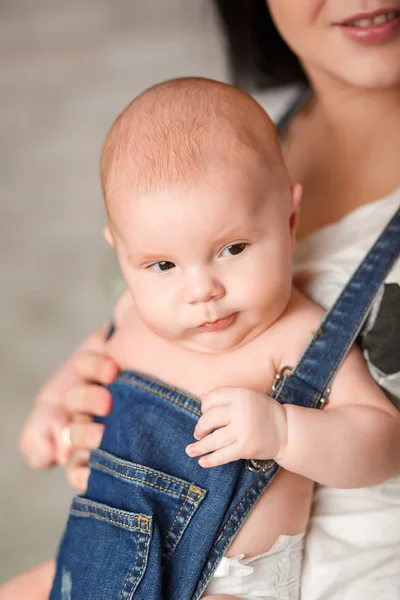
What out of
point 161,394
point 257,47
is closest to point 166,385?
point 161,394

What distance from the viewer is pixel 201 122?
785 millimetres

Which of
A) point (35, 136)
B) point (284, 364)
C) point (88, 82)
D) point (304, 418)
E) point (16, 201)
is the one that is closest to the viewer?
point (304, 418)

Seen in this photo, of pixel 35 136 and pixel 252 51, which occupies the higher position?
pixel 252 51

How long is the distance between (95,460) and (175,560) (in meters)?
0.17

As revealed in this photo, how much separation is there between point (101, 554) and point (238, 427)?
239mm

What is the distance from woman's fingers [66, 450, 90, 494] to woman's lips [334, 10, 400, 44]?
2.24 ft

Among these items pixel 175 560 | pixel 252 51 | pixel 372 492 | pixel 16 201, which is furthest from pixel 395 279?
pixel 16 201

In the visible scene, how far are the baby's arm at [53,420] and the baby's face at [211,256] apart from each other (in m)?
0.27

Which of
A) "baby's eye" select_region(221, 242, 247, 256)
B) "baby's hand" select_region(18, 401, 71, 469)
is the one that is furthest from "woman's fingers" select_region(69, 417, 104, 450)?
"baby's eye" select_region(221, 242, 247, 256)

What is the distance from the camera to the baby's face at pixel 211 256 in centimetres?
76

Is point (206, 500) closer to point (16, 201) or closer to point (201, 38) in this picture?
point (16, 201)

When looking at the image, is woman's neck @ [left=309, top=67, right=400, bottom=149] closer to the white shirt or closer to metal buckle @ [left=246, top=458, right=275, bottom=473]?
the white shirt


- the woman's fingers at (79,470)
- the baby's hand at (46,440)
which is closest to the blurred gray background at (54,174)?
the baby's hand at (46,440)

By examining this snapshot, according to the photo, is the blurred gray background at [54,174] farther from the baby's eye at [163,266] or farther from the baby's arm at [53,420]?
the baby's eye at [163,266]
